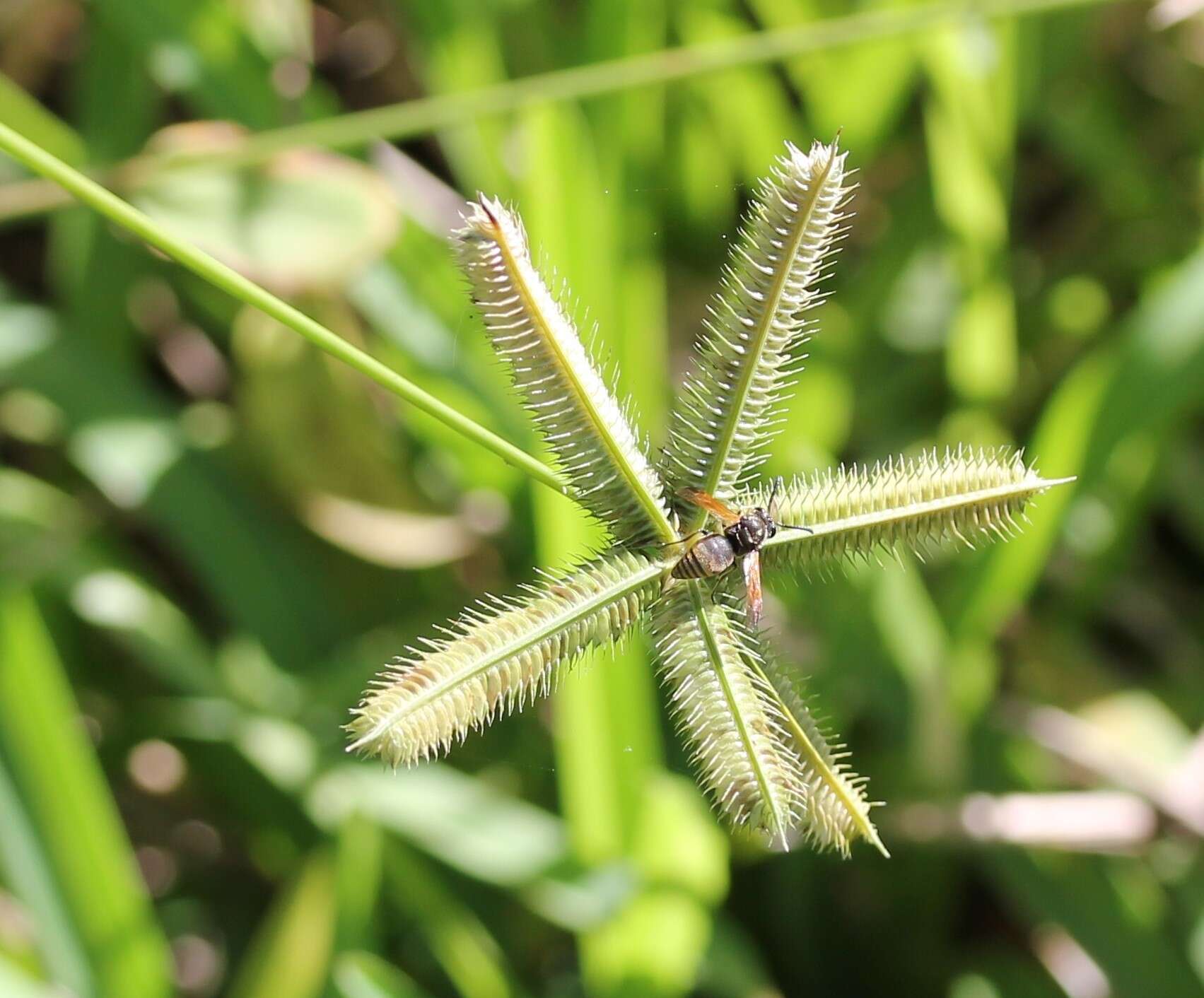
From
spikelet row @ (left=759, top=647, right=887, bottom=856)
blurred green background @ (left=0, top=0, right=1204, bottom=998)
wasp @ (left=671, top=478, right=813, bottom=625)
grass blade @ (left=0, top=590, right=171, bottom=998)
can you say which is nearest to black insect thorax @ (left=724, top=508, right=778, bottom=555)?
wasp @ (left=671, top=478, right=813, bottom=625)

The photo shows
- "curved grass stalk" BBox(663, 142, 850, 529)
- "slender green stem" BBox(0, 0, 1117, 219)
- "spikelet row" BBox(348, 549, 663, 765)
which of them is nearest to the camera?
"spikelet row" BBox(348, 549, 663, 765)

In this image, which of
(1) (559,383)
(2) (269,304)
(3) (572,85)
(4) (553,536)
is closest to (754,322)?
(1) (559,383)

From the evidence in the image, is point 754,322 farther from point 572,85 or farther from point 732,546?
point 572,85

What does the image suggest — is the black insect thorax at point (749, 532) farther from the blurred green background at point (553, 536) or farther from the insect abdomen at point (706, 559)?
the blurred green background at point (553, 536)

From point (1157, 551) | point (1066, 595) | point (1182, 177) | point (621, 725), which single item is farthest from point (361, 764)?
point (1182, 177)

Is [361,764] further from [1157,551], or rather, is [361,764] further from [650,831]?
[1157,551]

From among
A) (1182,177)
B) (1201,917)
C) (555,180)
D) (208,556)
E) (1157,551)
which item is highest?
(1182,177)

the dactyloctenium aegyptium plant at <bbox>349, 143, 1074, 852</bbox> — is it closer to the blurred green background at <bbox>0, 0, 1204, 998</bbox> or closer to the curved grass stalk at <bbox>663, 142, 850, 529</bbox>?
the curved grass stalk at <bbox>663, 142, 850, 529</bbox>
